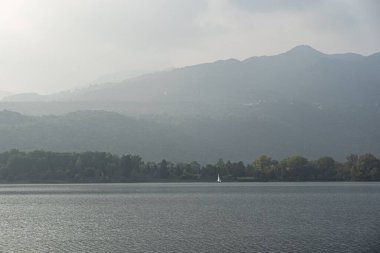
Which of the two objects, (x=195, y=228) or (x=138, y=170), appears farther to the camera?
(x=138, y=170)

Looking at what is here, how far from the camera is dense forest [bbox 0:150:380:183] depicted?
184m

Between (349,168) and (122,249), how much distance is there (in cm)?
14701

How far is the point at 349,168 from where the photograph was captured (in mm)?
182375

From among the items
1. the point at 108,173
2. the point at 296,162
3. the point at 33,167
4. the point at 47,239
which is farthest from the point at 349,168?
the point at 47,239

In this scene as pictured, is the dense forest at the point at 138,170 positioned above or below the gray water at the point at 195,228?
above

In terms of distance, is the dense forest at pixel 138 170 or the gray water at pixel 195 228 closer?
the gray water at pixel 195 228

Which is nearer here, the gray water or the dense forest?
the gray water

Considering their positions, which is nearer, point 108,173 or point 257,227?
point 257,227

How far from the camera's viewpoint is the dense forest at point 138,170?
18375cm

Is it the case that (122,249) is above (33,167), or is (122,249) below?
below

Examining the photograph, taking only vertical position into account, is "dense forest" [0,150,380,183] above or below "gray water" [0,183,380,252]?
above

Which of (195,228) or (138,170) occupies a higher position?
(138,170)

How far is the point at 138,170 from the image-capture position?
→ 619 ft

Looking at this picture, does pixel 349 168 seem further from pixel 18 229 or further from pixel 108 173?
pixel 18 229
